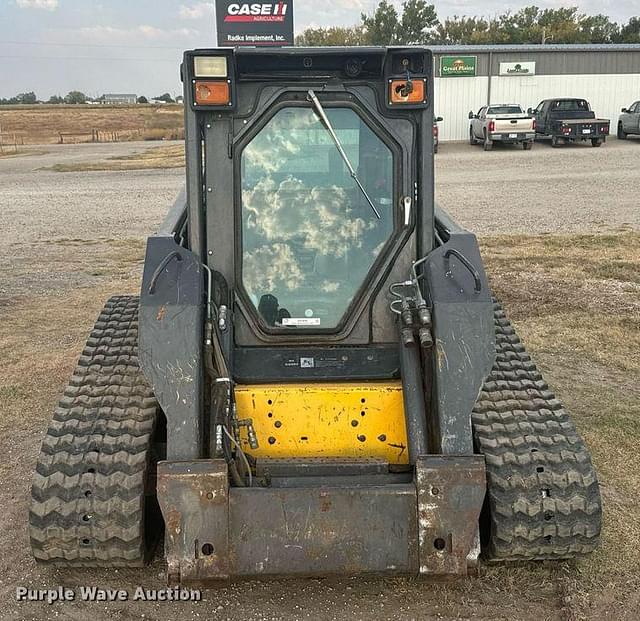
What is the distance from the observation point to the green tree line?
2098 inches

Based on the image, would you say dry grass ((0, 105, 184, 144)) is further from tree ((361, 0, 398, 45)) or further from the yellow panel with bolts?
the yellow panel with bolts

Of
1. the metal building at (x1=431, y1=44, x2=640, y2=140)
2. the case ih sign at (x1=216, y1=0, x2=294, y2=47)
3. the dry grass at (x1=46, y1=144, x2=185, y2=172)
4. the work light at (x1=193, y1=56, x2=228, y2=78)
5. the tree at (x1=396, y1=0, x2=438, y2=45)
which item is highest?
the tree at (x1=396, y1=0, x2=438, y2=45)

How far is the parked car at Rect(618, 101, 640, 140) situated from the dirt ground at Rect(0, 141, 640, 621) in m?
9.16

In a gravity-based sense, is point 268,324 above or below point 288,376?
above

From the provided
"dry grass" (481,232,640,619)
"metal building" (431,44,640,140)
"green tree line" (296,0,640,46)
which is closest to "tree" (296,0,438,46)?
"green tree line" (296,0,640,46)

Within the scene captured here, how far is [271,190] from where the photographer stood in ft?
13.3

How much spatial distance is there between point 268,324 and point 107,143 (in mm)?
37716

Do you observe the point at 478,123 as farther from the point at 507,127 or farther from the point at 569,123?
the point at 569,123

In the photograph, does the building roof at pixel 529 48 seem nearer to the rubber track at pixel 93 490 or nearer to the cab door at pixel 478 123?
the cab door at pixel 478 123

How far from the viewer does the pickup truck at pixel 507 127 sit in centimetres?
2762

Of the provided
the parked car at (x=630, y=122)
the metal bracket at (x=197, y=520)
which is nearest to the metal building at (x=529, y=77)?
the parked car at (x=630, y=122)

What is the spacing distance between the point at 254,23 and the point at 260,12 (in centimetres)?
85

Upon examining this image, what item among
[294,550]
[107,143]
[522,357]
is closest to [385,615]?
[294,550]

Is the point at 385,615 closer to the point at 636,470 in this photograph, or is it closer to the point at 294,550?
the point at 294,550
